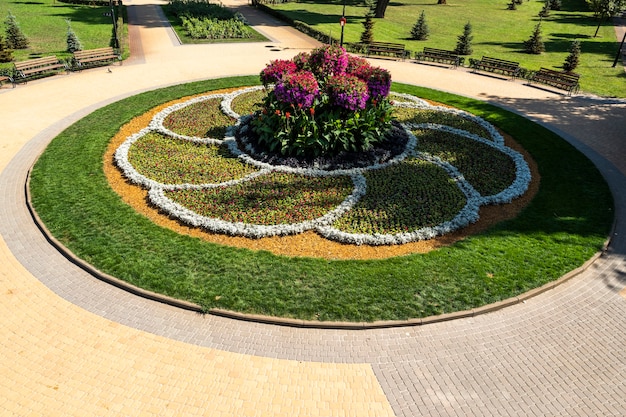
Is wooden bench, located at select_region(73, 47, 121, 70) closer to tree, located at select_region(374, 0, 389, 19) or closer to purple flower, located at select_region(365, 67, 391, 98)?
purple flower, located at select_region(365, 67, 391, 98)

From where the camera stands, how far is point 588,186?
13492 mm

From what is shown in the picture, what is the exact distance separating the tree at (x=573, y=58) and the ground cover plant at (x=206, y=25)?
2299 cm

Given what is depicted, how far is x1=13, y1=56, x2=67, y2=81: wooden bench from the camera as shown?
21.0 meters

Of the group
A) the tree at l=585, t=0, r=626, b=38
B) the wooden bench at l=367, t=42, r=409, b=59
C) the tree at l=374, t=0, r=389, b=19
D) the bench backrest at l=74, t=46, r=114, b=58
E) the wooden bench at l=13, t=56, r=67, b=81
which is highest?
the tree at l=585, t=0, r=626, b=38

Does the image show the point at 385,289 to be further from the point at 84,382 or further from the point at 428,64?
the point at 428,64

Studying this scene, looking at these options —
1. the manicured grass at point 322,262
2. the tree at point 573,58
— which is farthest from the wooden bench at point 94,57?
the tree at point 573,58

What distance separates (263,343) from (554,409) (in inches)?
208

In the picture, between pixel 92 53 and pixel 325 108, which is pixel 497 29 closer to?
pixel 325 108

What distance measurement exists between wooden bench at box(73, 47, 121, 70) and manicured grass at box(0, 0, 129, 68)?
2.07m

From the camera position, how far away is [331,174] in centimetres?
1316

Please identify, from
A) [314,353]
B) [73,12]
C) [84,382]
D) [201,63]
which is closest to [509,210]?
[314,353]

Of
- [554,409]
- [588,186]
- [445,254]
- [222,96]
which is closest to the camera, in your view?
[554,409]

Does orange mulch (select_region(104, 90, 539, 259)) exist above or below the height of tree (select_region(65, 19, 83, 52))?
below

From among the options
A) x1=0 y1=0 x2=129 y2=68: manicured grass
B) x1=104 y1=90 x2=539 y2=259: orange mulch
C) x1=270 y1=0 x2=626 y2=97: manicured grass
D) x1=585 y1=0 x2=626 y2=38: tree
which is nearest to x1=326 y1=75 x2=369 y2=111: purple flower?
x1=104 y1=90 x2=539 y2=259: orange mulch
